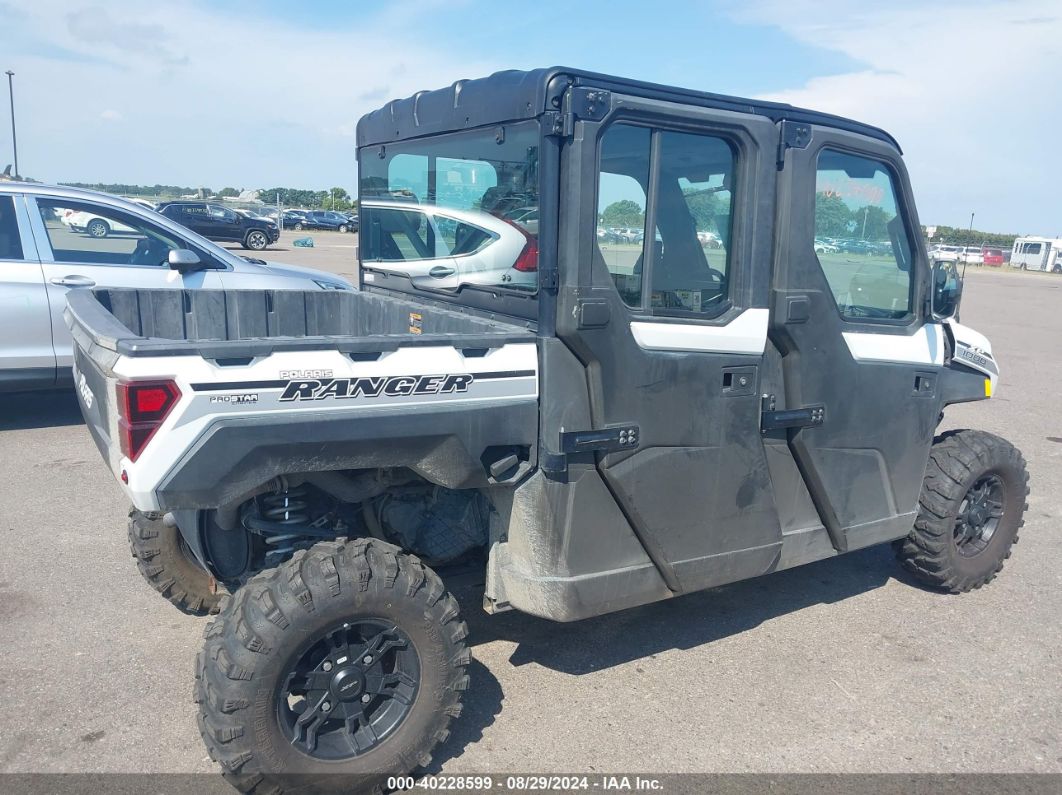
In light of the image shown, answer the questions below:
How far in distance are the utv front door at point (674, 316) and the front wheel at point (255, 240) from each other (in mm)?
28279

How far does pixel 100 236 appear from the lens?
7242mm

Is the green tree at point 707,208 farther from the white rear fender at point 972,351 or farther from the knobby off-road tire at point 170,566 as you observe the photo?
the knobby off-road tire at point 170,566

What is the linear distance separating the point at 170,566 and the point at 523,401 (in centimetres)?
199

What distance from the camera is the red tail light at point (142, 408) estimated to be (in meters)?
2.52

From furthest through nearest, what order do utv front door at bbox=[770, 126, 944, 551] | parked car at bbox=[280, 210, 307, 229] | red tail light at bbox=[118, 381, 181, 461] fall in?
parked car at bbox=[280, 210, 307, 229] < utv front door at bbox=[770, 126, 944, 551] < red tail light at bbox=[118, 381, 181, 461]

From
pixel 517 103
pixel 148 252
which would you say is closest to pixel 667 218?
pixel 517 103

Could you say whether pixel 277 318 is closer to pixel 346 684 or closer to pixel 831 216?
pixel 346 684

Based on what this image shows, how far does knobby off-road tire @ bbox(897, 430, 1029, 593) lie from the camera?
4508mm

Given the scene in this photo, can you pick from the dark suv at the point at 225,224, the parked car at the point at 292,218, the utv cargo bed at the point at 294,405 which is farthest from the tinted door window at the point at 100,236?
the parked car at the point at 292,218

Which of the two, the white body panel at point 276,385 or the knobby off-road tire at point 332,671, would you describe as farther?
the knobby off-road tire at point 332,671

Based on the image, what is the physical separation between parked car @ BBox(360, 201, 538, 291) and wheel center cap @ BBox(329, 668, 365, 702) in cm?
145

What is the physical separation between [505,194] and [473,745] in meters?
2.03

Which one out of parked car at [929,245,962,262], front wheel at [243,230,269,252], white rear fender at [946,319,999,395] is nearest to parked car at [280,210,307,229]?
front wheel at [243,230,269,252]

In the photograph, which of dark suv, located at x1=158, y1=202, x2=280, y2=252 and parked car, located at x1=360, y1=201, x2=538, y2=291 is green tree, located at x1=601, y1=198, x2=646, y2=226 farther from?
dark suv, located at x1=158, y1=202, x2=280, y2=252
